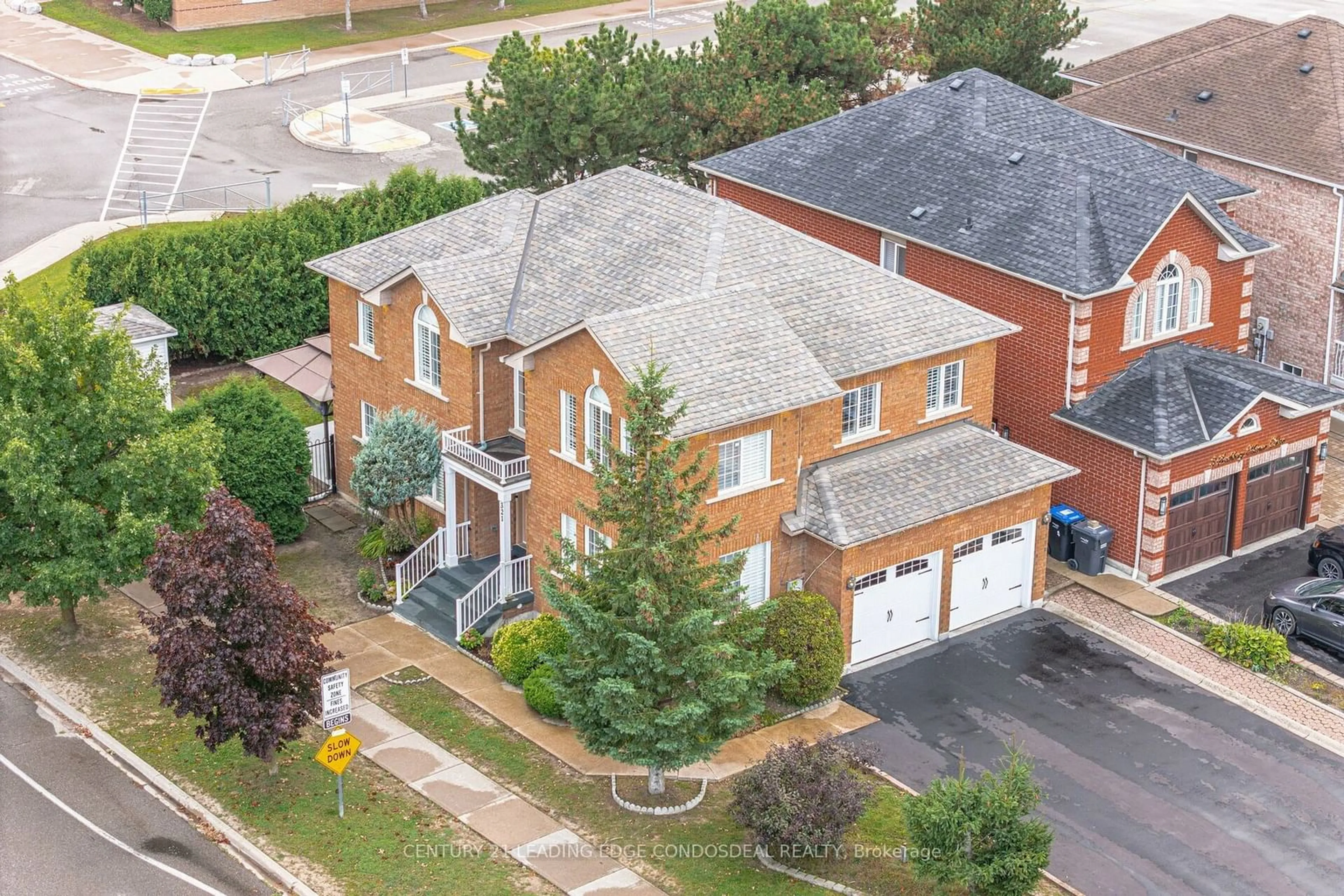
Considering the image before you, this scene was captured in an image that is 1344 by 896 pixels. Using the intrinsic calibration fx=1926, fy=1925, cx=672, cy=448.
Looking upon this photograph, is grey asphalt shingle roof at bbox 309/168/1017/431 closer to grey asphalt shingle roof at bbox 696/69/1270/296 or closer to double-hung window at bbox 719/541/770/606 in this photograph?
grey asphalt shingle roof at bbox 696/69/1270/296

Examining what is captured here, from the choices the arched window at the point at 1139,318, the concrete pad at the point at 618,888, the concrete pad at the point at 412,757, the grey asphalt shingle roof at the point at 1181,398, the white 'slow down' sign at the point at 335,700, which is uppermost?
the arched window at the point at 1139,318

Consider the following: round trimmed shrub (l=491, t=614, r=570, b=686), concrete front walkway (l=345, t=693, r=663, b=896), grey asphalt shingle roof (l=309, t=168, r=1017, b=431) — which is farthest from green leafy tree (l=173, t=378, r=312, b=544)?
round trimmed shrub (l=491, t=614, r=570, b=686)

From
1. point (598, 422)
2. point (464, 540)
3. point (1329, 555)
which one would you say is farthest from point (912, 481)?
point (1329, 555)

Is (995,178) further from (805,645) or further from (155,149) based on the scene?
(155,149)

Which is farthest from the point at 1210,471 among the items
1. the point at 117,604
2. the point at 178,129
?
the point at 178,129

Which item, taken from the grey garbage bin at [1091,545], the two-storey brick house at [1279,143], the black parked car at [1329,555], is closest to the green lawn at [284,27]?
the two-storey brick house at [1279,143]

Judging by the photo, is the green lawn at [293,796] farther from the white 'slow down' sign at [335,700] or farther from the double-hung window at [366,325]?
the double-hung window at [366,325]

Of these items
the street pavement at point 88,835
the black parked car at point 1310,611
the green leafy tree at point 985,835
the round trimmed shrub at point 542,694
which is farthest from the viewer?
the black parked car at point 1310,611
